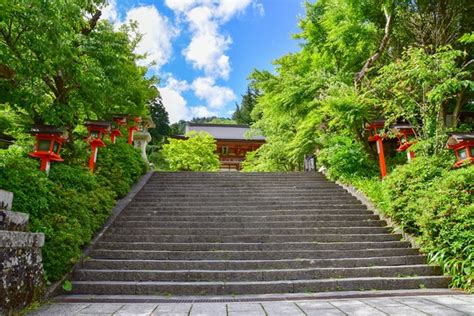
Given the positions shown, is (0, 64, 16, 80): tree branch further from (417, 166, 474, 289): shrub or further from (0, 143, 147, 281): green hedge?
(417, 166, 474, 289): shrub

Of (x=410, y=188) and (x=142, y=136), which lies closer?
(x=410, y=188)

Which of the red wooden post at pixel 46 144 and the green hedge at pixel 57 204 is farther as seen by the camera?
the red wooden post at pixel 46 144

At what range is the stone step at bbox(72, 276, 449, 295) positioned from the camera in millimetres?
4609

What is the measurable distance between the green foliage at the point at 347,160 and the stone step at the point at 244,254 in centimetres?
434

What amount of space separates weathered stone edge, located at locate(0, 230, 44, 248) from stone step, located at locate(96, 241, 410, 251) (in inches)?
80.0

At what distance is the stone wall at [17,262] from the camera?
3332 millimetres

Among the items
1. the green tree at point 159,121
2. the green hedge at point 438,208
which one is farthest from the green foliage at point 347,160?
the green tree at point 159,121

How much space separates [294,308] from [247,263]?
1.65 m

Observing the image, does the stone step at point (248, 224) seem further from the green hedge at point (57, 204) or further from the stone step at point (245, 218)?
the green hedge at point (57, 204)

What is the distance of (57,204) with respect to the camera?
4.89 m

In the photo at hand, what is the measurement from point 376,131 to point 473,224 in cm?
472

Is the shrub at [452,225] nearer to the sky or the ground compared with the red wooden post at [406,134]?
nearer to the ground

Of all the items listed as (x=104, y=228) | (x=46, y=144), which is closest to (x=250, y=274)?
(x=104, y=228)

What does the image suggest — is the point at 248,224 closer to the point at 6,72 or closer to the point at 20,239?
the point at 20,239
